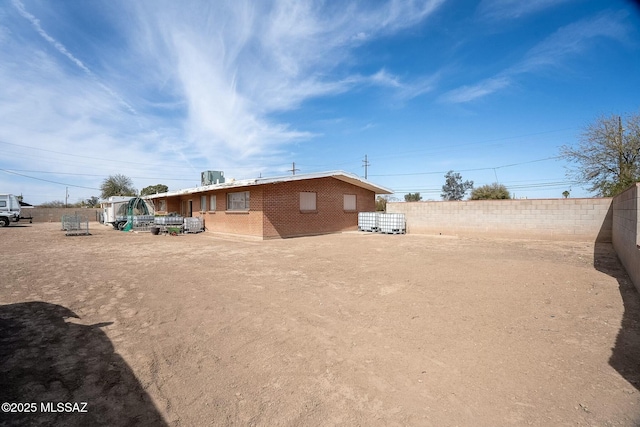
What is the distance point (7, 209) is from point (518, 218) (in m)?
36.8

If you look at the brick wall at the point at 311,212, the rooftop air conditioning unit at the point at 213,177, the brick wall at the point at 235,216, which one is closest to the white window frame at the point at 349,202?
the brick wall at the point at 311,212

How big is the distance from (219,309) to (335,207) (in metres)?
14.2

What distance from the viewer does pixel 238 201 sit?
16609 millimetres

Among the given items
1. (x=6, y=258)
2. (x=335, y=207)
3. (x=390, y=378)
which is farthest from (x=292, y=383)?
(x=335, y=207)

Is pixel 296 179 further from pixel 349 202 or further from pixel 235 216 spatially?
pixel 349 202

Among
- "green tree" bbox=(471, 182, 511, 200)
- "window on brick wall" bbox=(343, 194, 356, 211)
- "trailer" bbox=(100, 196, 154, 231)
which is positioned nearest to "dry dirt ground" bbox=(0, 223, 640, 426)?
"window on brick wall" bbox=(343, 194, 356, 211)

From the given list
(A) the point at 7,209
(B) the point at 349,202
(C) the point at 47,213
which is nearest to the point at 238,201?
(B) the point at 349,202

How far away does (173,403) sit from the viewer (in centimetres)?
244

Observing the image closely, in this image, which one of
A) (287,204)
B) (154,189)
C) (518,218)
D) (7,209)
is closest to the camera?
(518,218)

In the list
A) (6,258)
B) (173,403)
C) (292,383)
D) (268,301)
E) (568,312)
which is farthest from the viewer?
(6,258)

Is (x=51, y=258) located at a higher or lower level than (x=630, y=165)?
lower

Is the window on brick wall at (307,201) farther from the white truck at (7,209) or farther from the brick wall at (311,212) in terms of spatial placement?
the white truck at (7,209)

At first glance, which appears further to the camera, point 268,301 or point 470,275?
point 470,275

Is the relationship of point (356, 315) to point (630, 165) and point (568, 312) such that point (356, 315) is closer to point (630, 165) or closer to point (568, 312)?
point (568, 312)
